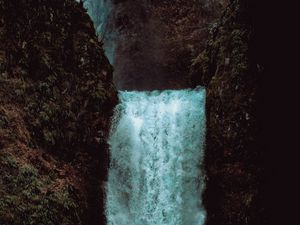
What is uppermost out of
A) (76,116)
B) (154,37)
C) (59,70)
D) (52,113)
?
(154,37)

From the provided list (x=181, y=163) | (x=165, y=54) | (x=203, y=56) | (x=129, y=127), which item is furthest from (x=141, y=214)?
(x=165, y=54)

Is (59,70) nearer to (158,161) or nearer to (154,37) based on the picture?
(158,161)

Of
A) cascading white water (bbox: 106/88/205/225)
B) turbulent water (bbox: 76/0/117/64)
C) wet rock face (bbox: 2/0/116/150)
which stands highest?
turbulent water (bbox: 76/0/117/64)

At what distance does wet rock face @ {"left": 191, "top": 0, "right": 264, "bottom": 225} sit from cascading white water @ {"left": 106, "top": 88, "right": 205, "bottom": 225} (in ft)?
1.02

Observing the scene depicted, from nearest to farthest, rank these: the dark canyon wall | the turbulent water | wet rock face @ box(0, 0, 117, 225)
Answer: wet rock face @ box(0, 0, 117, 225), the dark canyon wall, the turbulent water

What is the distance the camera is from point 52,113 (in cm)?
1014

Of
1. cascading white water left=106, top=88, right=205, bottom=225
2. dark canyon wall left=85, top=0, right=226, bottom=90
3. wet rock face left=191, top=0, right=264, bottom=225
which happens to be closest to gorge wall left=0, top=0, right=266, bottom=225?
wet rock face left=191, top=0, right=264, bottom=225

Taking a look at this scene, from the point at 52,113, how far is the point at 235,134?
13.6 ft

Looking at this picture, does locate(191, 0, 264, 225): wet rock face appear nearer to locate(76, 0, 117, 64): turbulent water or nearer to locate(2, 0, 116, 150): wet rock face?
locate(2, 0, 116, 150): wet rock face

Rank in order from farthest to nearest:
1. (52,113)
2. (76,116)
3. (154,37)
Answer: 1. (154,37)
2. (76,116)
3. (52,113)

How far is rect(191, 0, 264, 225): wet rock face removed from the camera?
9859mm

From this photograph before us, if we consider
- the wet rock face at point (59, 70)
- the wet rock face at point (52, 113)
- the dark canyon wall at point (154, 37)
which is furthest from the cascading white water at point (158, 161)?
the dark canyon wall at point (154, 37)

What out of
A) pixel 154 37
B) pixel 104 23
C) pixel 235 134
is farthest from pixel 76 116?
pixel 104 23

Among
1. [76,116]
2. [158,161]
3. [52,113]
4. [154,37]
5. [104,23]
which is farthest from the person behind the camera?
[104,23]
